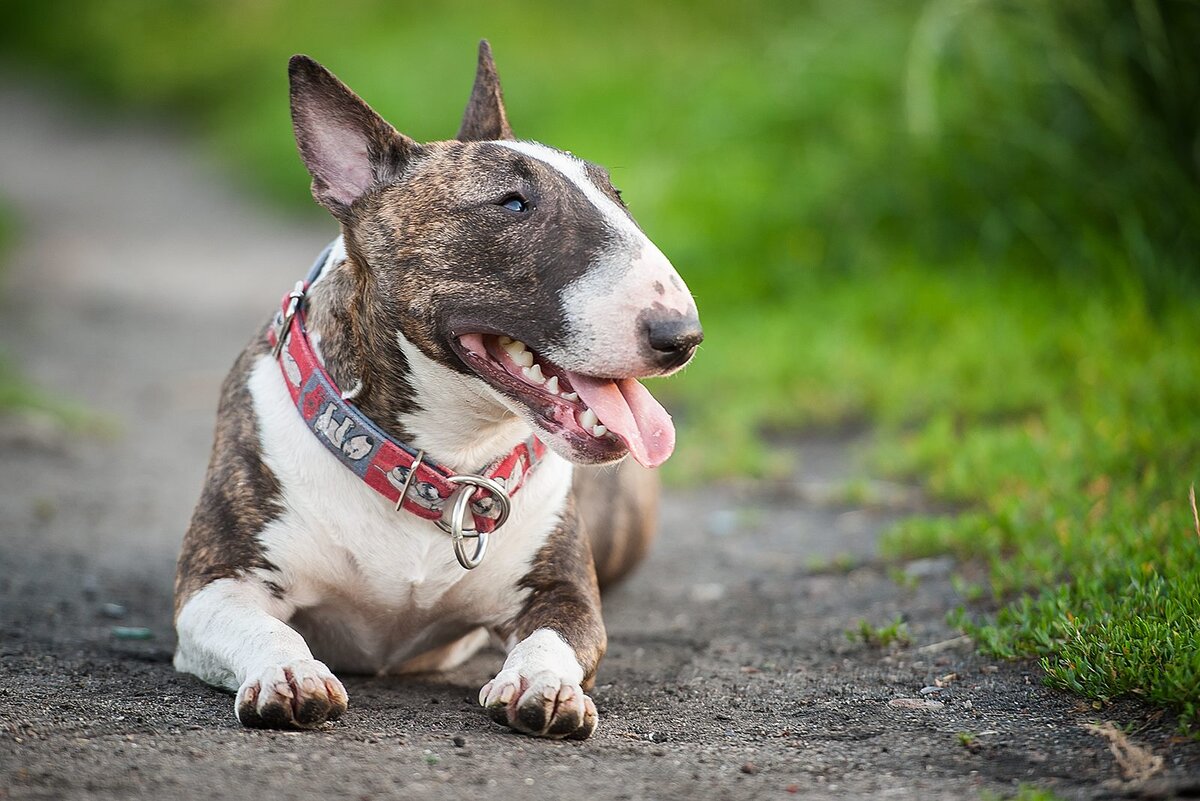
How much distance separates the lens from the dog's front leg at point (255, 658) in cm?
276

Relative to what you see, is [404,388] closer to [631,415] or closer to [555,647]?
[631,415]

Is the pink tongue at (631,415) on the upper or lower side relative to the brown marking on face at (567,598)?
upper

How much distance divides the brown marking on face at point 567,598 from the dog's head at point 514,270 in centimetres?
45

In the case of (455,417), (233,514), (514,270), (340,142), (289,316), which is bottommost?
(233,514)

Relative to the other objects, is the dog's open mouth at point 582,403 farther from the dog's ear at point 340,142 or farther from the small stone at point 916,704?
the small stone at point 916,704

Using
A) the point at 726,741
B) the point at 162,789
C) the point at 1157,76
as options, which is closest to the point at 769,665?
the point at 726,741

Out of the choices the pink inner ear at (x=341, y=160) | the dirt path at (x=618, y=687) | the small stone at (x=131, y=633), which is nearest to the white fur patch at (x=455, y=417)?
the pink inner ear at (x=341, y=160)

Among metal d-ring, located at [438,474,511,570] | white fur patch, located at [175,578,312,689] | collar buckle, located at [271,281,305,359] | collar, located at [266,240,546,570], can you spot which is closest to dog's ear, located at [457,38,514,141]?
collar buckle, located at [271,281,305,359]

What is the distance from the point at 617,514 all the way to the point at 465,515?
1064 millimetres

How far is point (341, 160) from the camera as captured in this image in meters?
3.31

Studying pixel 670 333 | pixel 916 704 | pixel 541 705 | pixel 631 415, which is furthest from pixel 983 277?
pixel 541 705

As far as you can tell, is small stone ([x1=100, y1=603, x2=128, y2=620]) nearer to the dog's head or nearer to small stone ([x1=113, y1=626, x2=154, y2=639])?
small stone ([x1=113, y1=626, x2=154, y2=639])

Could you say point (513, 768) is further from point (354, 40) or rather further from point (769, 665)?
point (354, 40)

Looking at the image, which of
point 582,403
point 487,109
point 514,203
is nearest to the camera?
point 582,403
